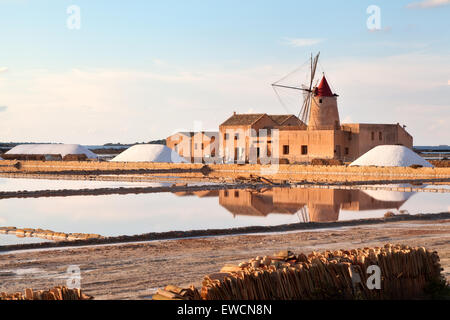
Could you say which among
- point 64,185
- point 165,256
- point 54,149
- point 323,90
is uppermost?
point 323,90

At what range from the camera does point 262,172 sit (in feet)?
95.4

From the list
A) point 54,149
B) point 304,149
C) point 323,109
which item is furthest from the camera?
point 54,149

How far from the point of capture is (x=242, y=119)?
3722cm

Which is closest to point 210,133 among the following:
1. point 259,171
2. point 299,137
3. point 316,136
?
point 299,137

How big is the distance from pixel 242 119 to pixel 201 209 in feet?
77.7

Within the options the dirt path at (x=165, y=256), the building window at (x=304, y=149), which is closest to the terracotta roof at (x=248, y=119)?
the building window at (x=304, y=149)

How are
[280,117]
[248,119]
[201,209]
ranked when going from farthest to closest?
[280,117], [248,119], [201,209]

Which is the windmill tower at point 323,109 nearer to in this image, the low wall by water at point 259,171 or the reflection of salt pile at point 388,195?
the low wall by water at point 259,171

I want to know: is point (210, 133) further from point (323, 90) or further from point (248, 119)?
point (323, 90)

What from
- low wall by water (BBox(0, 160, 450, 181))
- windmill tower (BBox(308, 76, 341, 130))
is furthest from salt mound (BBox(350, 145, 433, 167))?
windmill tower (BBox(308, 76, 341, 130))

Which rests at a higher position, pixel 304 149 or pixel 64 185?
pixel 304 149
